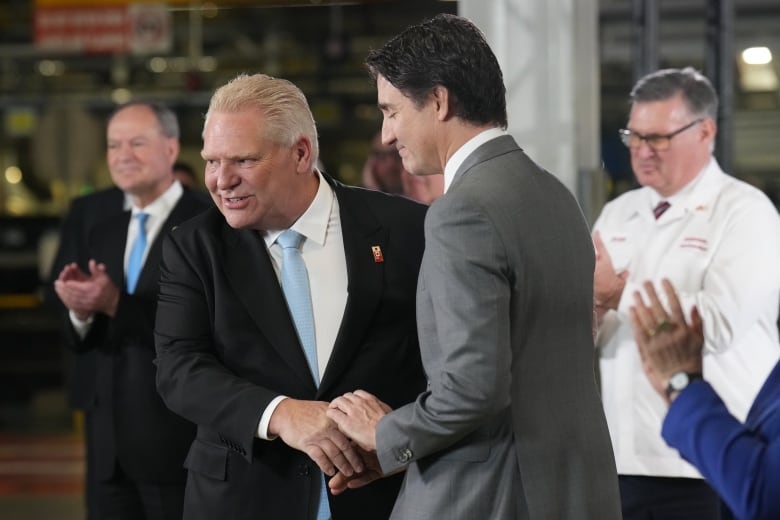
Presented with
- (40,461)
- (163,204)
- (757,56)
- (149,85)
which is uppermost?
(149,85)

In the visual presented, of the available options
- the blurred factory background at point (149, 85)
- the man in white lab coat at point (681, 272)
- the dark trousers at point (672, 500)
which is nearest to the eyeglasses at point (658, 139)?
the man in white lab coat at point (681, 272)

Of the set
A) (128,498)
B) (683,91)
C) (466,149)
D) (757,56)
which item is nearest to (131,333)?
(128,498)

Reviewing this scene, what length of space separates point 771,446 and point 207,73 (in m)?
14.7

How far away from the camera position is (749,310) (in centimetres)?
367

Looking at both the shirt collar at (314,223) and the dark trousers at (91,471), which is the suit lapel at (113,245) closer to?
the dark trousers at (91,471)

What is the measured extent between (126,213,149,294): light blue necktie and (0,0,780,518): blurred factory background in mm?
5688

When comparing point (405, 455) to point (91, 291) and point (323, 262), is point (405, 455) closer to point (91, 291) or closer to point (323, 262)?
point (323, 262)

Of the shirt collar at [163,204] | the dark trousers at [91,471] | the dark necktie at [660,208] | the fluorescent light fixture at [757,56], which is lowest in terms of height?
the dark trousers at [91,471]

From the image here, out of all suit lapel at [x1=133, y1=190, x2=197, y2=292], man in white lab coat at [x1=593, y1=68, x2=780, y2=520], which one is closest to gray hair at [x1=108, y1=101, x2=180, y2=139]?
suit lapel at [x1=133, y1=190, x2=197, y2=292]

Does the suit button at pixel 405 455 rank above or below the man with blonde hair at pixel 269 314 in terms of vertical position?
below

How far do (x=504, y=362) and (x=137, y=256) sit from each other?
240 cm

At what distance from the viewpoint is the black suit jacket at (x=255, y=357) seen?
2746mm

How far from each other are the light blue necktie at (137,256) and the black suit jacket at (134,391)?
3 cm

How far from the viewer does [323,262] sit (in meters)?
2.88
